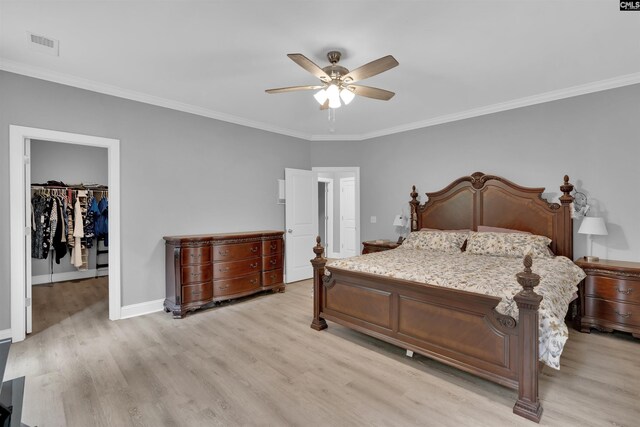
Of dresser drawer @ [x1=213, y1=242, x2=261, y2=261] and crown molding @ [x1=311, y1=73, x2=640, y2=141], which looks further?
dresser drawer @ [x1=213, y1=242, x2=261, y2=261]

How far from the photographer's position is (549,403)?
213cm

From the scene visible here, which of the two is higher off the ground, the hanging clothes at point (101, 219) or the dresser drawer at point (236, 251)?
the hanging clothes at point (101, 219)

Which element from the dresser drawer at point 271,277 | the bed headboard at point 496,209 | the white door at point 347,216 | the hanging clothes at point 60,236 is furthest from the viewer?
the white door at point 347,216

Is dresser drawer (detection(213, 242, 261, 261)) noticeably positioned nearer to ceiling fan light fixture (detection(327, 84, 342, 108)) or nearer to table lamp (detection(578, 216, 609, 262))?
ceiling fan light fixture (detection(327, 84, 342, 108))

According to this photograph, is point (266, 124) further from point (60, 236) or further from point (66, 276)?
point (66, 276)

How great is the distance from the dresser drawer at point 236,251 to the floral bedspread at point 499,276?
5.30 ft

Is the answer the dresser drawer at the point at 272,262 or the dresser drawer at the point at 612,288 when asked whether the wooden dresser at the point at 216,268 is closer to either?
the dresser drawer at the point at 272,262

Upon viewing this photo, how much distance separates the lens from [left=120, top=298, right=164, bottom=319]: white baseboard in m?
3.81

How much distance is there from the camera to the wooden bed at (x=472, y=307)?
2.04 meters

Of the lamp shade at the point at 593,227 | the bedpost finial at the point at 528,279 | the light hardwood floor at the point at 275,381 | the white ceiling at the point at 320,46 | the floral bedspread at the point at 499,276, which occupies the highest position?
the white ceiling at the point at 320,46

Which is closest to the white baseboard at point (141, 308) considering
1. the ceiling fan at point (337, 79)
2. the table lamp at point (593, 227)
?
the ceiling fan at point (337, 79)

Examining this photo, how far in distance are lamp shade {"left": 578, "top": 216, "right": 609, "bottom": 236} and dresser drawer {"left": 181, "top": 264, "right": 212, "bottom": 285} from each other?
14.5 ft

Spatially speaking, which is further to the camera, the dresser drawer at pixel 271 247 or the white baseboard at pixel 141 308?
the dresser drawer at pixel 271 247

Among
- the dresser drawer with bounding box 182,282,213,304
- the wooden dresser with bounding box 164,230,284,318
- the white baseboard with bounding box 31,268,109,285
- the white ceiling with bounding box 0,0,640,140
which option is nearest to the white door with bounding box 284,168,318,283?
the wooden dresser with bounding box 164,230,284,318
